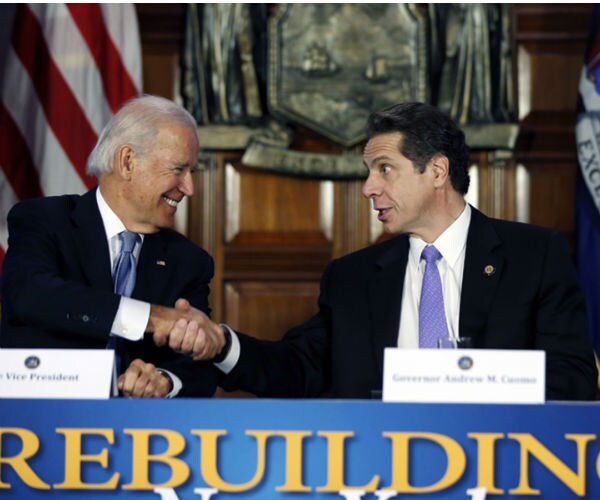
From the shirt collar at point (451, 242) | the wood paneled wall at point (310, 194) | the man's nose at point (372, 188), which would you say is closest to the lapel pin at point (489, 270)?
the shirt collar at point (451, 242)

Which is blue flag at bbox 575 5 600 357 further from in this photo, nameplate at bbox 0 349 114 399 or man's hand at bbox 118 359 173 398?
nameplate at bbox 0 349 114 399

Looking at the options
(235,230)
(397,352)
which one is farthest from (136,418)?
(235,230)

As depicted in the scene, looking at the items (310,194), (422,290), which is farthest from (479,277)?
(310,194)

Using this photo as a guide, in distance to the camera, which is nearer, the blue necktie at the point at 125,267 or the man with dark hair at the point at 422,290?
the man with dark hair at the point at 422,290

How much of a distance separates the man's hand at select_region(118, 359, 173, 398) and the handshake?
68 mm

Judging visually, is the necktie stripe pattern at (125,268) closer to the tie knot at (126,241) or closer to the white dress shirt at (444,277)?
the tie knot at (126,241)

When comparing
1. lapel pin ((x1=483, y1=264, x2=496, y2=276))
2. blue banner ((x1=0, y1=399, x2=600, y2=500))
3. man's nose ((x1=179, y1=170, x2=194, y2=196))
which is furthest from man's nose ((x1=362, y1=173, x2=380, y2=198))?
blue banner ((x1=0, y1=399, x2=600, y2=500))

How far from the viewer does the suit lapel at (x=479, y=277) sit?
2625mm

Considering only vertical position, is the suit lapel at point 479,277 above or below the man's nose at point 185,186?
below

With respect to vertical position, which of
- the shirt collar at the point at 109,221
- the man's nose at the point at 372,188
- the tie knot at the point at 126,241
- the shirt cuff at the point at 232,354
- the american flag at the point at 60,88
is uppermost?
the american flag at the point at 60,88

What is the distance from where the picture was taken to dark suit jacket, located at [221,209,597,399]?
8.55 ft

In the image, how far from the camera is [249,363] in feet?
8.56

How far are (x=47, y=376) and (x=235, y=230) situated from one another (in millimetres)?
2977

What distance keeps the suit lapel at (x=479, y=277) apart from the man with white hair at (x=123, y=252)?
614 millimetres
